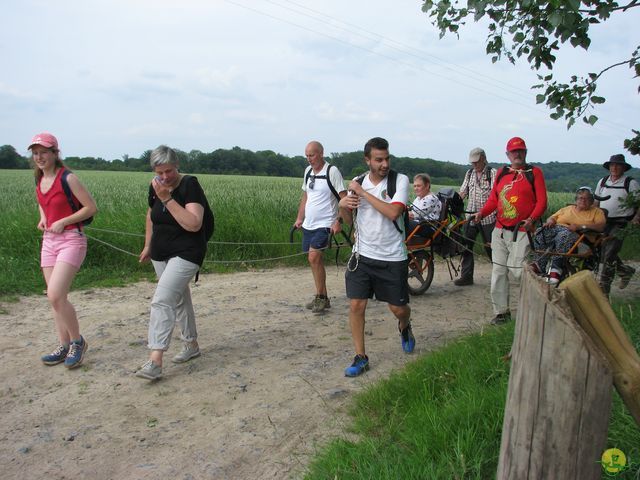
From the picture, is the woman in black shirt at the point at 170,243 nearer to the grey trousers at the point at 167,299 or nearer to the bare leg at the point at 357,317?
the grey trousers at the point at 167,299

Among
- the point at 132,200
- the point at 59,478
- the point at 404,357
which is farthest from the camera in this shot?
the point at 132,200

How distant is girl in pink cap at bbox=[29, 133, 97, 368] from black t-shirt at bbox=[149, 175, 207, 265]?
2.14 ft

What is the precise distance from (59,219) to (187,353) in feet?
5.27

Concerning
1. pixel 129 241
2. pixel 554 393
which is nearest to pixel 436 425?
pixel 554 393

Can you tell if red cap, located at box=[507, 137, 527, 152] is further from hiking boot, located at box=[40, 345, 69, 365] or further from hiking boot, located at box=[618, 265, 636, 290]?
hiking boot, located at box=[40, 345, 69, 365]

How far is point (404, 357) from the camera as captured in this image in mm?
5527

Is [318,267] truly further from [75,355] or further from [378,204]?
[75,355]

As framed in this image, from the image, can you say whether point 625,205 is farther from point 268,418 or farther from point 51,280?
point 51,280

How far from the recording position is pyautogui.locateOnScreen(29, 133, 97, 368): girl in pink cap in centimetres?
504

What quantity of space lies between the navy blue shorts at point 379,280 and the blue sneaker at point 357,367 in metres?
→ 0.52

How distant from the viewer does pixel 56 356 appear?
532 cm

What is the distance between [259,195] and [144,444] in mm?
11829

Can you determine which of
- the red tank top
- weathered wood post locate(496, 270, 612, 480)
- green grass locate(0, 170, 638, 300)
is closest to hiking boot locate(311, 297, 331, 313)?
green grass locate(0, 170, 638, 300)

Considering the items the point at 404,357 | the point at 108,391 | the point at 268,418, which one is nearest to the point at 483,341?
the point at 404,357
